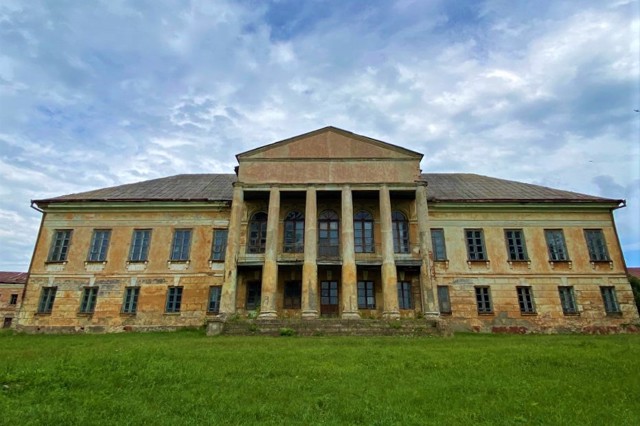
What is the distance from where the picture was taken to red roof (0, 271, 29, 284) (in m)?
44.2

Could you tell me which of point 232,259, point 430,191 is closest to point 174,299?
point 232,259

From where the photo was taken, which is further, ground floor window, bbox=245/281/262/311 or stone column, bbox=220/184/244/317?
ground floor window, bbox=245/281/262/311

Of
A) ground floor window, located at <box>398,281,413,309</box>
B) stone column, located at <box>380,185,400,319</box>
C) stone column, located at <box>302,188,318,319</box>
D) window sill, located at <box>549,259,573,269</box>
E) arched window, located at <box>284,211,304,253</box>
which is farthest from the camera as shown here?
arched window, located at <box>284,211,304,253</box>

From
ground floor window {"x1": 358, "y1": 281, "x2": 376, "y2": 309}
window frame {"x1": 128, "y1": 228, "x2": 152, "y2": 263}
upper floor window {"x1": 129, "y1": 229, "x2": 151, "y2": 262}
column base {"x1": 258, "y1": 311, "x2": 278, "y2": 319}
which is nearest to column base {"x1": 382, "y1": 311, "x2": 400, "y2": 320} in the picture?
ground floor window {"x1": 358, "y1": 281, "x2": 376, "y2": 309}

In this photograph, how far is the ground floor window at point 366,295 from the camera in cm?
2100

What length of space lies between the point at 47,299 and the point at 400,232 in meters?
20.0

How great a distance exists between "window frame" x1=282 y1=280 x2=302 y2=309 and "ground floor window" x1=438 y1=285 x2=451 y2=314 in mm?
7656

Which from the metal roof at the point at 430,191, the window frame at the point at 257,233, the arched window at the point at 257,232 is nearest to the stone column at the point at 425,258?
the metal roof at the point at 430,191

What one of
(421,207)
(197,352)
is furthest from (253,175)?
(197,352)

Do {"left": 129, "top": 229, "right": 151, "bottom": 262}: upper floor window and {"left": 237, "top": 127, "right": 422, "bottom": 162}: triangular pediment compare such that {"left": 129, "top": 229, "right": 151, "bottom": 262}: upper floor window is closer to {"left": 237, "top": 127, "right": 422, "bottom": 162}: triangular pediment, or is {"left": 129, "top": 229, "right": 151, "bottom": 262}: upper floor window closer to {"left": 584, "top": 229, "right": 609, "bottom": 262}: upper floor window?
{"left": 237, "top": 127, "right": 422, "bottom": 162}: triangular pediment

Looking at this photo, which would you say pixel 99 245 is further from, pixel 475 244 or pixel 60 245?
pixel 475 244

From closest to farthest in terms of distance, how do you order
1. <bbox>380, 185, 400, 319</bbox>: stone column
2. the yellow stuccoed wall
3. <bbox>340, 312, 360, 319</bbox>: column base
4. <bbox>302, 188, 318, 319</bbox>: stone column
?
1. <bbox>340, 312, 360, 319</bbox>: column base
2. <bbox>302, 188, 318, 319</bbox>: stone column
3. <bbox>380, 185, 400, 319</bbox>: stone column
4. the yellow stuccoed wall

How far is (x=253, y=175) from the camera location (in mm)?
21109

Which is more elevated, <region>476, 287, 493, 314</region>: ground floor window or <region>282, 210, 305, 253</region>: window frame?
<region>282, 210, 305, 253</region>: window frame
